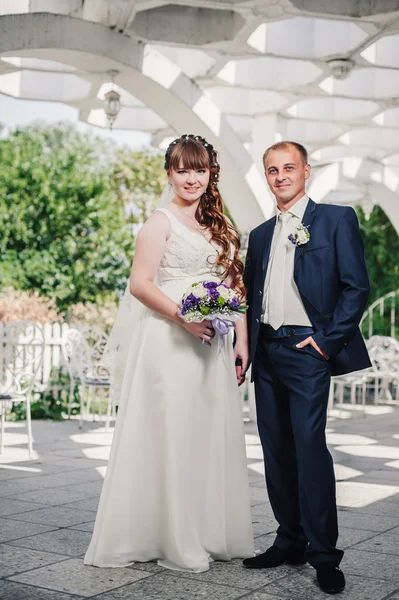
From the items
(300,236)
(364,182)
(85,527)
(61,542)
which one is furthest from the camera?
(364,182)

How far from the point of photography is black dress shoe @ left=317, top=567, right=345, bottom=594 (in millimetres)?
3652

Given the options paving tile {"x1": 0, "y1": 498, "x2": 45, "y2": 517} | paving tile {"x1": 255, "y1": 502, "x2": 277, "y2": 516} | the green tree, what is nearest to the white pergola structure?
paving tile {"x1": 0, "y1": 498, "x2": 45, "y2": 517}

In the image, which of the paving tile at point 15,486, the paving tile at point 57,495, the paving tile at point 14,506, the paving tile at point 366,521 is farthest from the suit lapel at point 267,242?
the paving tile at point 15,486

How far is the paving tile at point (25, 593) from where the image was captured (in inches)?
139

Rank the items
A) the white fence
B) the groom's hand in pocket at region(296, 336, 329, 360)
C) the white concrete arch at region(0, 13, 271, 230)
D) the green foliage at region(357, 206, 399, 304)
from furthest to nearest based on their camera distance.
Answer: the green foliage at region(357, 206, 399, 304)
the white fence
the white concrete arch at region(0, 13, 271, 230)
the groom's hand in pocket at region(296, 336, 329, 360)

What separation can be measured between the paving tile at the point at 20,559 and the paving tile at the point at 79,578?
69mm

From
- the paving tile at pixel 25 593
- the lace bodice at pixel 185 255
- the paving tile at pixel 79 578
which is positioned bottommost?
the paving tile at pixel 25 593

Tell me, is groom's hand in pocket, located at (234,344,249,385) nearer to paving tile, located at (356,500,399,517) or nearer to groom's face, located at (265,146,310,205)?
groom's face, located at (265,146,310,205)

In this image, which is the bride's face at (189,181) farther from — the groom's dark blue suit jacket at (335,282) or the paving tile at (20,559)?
the paving tile at (20,559)

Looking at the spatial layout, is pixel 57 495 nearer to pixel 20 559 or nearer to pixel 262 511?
pixel 262 511

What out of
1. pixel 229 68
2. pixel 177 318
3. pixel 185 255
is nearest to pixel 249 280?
pixel 185 255

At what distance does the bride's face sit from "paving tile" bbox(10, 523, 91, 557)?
1877 mm

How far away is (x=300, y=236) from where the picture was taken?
392 cm

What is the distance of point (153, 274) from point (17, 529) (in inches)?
69.6
